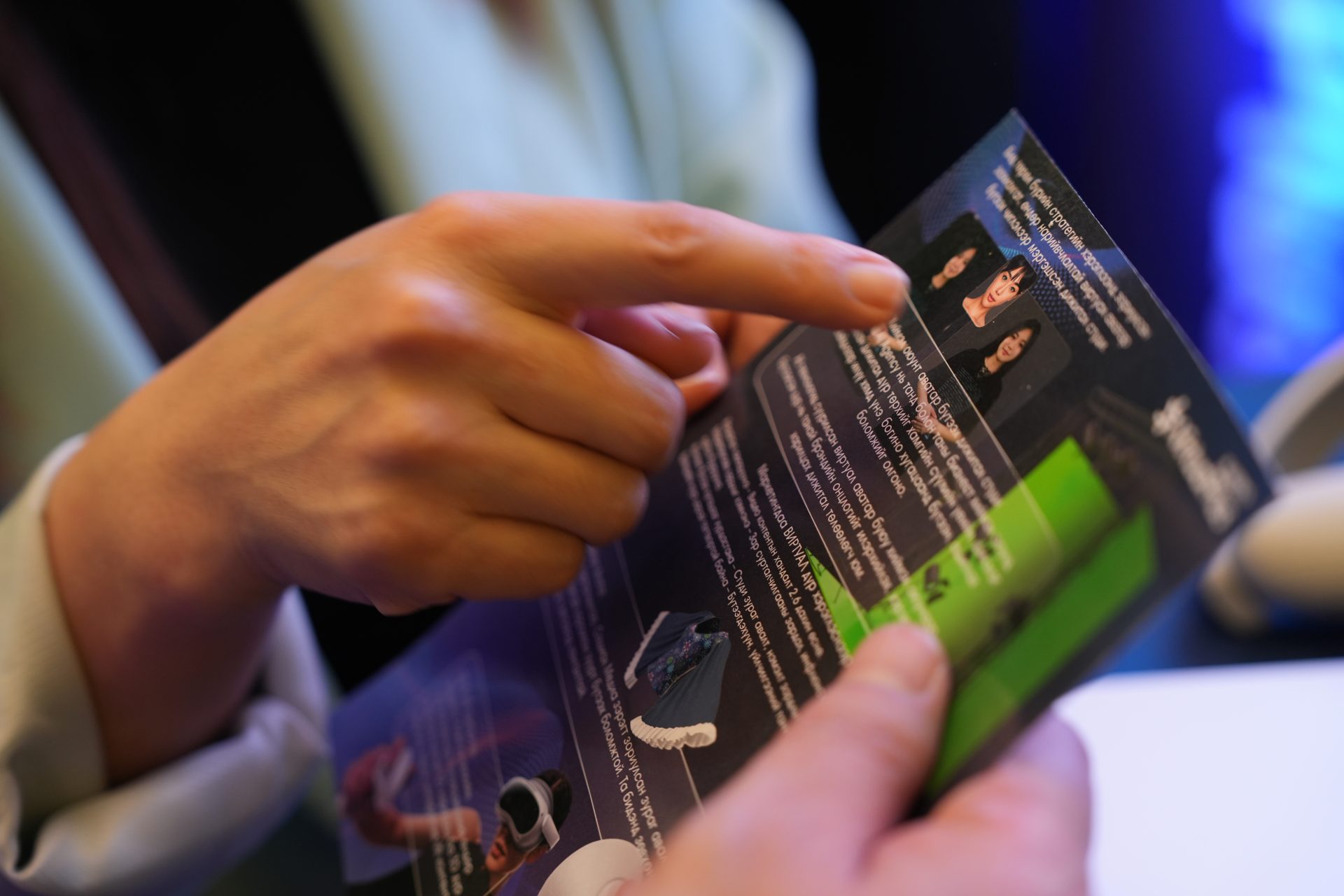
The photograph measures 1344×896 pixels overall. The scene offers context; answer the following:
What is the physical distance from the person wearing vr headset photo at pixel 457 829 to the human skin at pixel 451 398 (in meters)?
0.08

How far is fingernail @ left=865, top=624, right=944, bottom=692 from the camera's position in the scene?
9.0 inches

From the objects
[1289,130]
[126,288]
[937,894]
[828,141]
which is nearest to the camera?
[937,894]

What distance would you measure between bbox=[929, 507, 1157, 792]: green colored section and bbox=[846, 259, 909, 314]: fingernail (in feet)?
0.34

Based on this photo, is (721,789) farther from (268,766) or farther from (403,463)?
(268,766)

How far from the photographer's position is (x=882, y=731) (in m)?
0.22

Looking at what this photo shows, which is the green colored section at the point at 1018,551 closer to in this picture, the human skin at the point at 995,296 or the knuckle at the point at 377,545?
the human skin at the point at 995,296

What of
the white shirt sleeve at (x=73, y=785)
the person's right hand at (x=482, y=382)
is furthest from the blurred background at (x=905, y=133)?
the person's right hand at (x=482, y=382)

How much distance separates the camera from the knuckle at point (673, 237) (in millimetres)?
285

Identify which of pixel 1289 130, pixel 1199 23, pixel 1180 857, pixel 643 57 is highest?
pixel 643 57

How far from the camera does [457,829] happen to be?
0.33 m

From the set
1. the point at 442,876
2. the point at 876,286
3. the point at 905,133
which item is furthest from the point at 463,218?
the point at 905,133

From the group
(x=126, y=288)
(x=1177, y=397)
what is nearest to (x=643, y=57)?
(x=126, y=288)

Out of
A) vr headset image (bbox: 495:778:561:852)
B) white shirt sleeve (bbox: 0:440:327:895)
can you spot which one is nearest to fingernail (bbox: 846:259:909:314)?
vr headset image (bbox: 495:778:561:852)

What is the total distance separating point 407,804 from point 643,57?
21.0 inches
